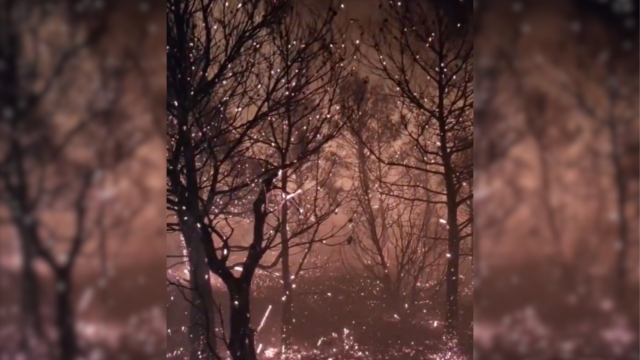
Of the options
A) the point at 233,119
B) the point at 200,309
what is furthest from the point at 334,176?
the point at 200,309

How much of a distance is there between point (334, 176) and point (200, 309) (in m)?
0.68

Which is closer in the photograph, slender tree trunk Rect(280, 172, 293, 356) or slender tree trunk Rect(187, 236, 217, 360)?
slender tree trunk Rect(187, 236, 217, 360)

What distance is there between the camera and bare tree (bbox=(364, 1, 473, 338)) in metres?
1.88

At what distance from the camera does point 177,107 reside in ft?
5.18

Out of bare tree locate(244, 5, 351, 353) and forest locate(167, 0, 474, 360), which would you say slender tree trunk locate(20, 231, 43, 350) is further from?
bare tree locate(244, 5, 351, 353)

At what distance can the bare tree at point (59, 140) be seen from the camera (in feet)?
2.95

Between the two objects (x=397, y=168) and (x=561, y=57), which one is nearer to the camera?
(x=561, y=57)

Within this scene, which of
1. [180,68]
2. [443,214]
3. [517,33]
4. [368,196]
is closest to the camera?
[517,33]

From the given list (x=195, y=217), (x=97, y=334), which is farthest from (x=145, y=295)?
(x=195, y=217)

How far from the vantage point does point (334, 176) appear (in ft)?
5.95

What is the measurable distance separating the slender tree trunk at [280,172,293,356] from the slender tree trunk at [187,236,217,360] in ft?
0.87

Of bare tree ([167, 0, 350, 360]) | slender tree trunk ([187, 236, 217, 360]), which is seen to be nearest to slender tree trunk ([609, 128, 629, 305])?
bare tree ([167, 0, 350, 360])

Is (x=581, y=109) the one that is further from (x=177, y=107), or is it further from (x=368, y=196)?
(x=177, y=107)

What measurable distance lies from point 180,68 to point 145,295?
847mm
